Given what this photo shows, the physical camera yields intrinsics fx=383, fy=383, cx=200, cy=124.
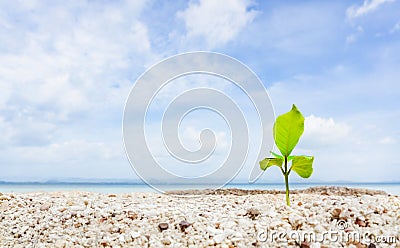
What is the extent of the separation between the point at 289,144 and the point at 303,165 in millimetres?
223

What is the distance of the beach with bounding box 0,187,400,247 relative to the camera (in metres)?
2.71

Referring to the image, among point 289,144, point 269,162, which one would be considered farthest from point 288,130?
point 269,162

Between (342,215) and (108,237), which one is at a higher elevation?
(342,215)

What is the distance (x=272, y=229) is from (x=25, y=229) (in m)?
2.19

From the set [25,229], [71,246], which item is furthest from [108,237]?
[25,229]

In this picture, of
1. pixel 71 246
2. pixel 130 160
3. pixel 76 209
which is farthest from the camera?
pixel 130 160

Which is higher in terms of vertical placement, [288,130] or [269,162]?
[288,130]

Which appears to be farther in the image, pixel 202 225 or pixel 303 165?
pixel 303 165

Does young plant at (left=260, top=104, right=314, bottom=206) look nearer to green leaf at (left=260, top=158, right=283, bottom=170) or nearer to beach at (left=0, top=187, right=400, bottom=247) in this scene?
green leaf at (left=260, top=158, right=283, bottom=170)

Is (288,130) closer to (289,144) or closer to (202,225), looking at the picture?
(289,144)

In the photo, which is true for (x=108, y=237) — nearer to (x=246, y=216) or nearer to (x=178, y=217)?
(x=178, y=217)

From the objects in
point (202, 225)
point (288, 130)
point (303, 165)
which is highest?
point (288, 130)

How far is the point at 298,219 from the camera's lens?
2924 mm

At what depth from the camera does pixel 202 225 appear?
302 cm
